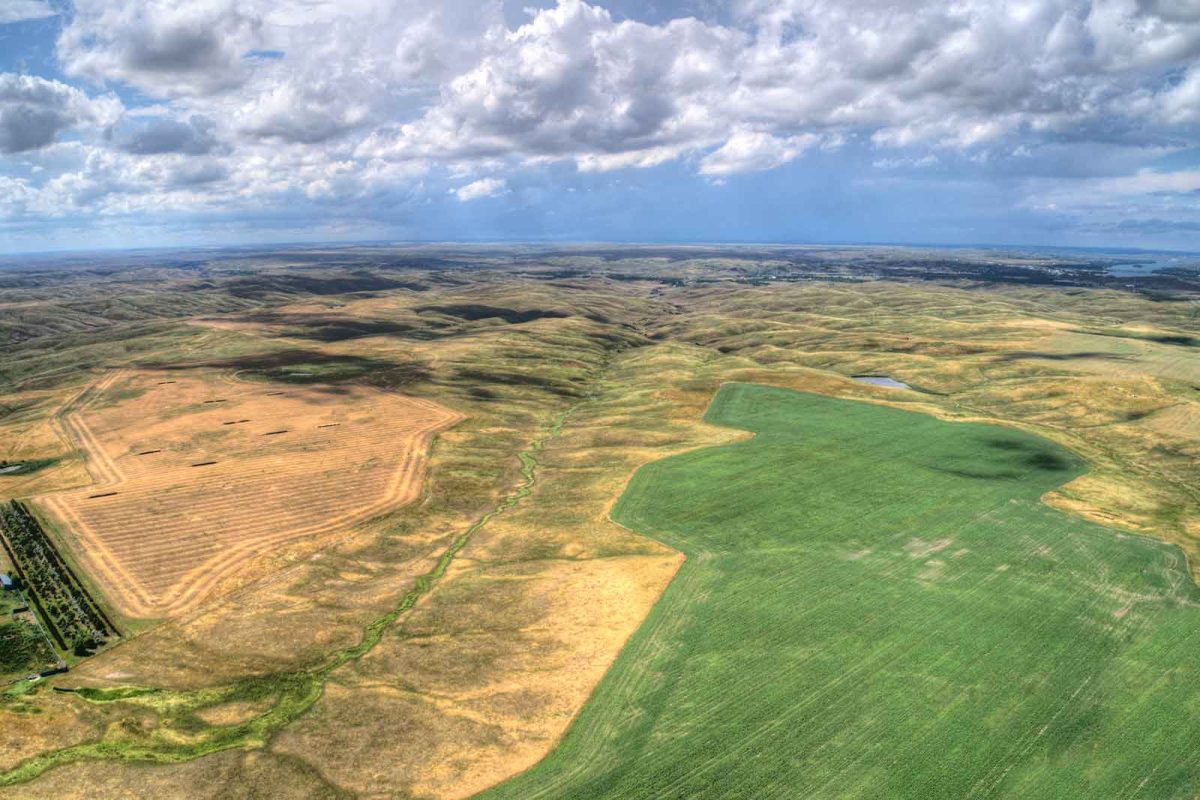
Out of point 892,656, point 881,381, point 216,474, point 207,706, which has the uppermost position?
point 881,381

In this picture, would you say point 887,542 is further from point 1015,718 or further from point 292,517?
point 292,517

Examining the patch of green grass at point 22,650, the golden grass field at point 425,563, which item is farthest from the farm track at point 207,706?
the patch of green grass at point 22,650

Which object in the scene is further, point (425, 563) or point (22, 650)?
point (425, 563)

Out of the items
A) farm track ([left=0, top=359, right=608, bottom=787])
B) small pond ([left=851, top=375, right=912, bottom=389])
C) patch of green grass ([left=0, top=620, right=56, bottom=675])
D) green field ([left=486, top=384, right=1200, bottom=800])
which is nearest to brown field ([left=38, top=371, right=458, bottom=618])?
patch of green grass ([left=0, top=620, right=56, bottom=675])

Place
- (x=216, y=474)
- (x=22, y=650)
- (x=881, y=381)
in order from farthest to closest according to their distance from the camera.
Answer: (x=881, y=381)
(x=216, y=474)
(x=22, y=650)

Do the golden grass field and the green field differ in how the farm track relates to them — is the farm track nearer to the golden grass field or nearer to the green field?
the golden grass field

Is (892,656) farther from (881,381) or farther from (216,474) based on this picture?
(881,381)

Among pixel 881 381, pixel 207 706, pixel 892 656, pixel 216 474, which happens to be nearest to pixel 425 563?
pixel 207 706
